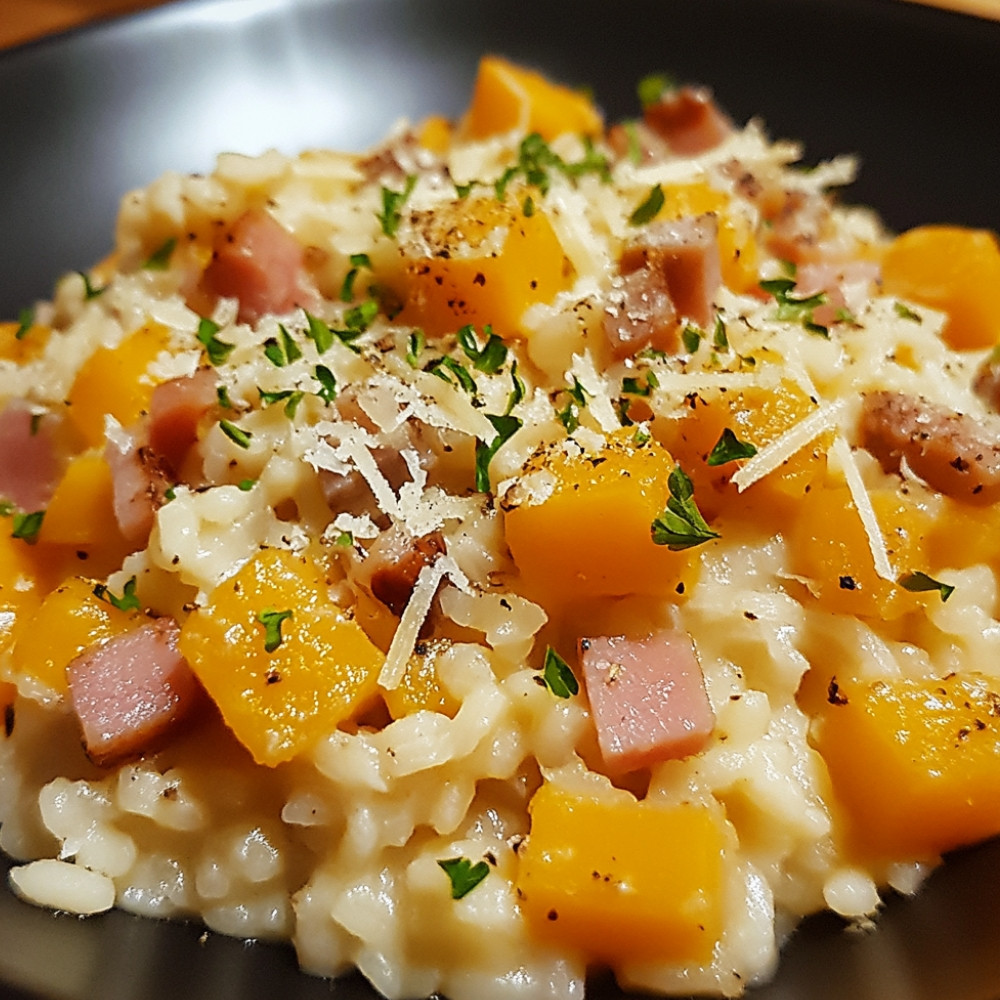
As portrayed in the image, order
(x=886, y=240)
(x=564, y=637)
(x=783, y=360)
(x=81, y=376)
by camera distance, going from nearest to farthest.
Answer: (x=564, y=637)
(x=783, y=360)
(x=81, y=376)
(x=886, y=240)

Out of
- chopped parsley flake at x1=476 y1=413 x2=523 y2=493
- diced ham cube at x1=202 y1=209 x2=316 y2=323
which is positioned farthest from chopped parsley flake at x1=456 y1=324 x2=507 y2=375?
diced ham cube at x1=202 y1=209 x2=316 y2=323

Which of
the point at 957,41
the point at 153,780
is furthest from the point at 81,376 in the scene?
the point at 957,41

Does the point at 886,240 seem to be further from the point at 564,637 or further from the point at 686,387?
the point at 564,637

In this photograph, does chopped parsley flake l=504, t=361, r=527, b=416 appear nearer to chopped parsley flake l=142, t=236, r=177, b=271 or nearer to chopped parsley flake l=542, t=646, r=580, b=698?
chopped parsley flake l=542, t=646, r=580, b=698

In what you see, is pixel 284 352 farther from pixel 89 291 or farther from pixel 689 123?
pixel 689 123

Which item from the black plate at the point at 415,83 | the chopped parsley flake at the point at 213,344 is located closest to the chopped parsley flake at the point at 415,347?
the chopped parsley flake at the point at 213,344

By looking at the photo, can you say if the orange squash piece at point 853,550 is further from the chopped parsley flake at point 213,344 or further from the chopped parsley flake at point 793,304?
the chopped parsley flake at point 213,344

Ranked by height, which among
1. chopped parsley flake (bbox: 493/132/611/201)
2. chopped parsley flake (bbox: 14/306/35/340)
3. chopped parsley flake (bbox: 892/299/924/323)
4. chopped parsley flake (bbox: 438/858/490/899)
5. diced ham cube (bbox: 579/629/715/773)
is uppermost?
chopped parsley flake (bbox: 493/132/611/201)

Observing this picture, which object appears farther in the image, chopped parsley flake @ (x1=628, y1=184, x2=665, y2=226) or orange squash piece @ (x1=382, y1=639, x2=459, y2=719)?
chopped parsley flake @ (x1=628, y1=184, x2=665, y2=226)
